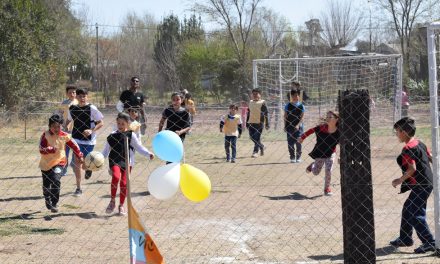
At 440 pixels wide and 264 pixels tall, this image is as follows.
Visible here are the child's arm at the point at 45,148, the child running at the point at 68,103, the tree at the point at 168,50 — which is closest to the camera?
the child's arm at the point at 45,148

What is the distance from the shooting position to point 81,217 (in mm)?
8516

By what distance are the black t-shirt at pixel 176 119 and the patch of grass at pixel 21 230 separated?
280cm

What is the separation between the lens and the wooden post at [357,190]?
540 cm

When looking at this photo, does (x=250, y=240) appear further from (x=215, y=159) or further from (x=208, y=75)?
(x=208, y=75)

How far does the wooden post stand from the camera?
17.7 ft

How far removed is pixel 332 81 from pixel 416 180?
16.9 meters

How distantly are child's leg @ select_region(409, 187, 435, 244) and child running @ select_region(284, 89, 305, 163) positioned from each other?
257 inches

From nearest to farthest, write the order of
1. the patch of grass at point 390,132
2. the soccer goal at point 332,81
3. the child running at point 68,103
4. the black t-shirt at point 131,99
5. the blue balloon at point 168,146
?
the blue balloon at point 168,146, the child running at point 68,103, the black t-shirt at point 131,99, the patch of grass at point 390,132, the soccer goal at point 332,81

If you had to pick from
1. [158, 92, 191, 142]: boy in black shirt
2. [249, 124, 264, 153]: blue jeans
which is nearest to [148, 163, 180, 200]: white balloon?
[158, 92, 191, 142]: boy in black shirt

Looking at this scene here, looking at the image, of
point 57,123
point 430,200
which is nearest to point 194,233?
point 57,123

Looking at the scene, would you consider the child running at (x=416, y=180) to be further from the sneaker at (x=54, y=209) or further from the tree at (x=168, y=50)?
the tree at (x=168, y=50)

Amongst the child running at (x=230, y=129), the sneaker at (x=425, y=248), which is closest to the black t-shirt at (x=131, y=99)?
the child running at (x=230, y=129)

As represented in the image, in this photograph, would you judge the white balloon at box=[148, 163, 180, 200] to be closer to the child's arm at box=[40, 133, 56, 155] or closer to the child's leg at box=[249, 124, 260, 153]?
the child's arm at box=[40, 133, 56, 155]

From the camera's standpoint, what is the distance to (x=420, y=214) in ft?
21.2
